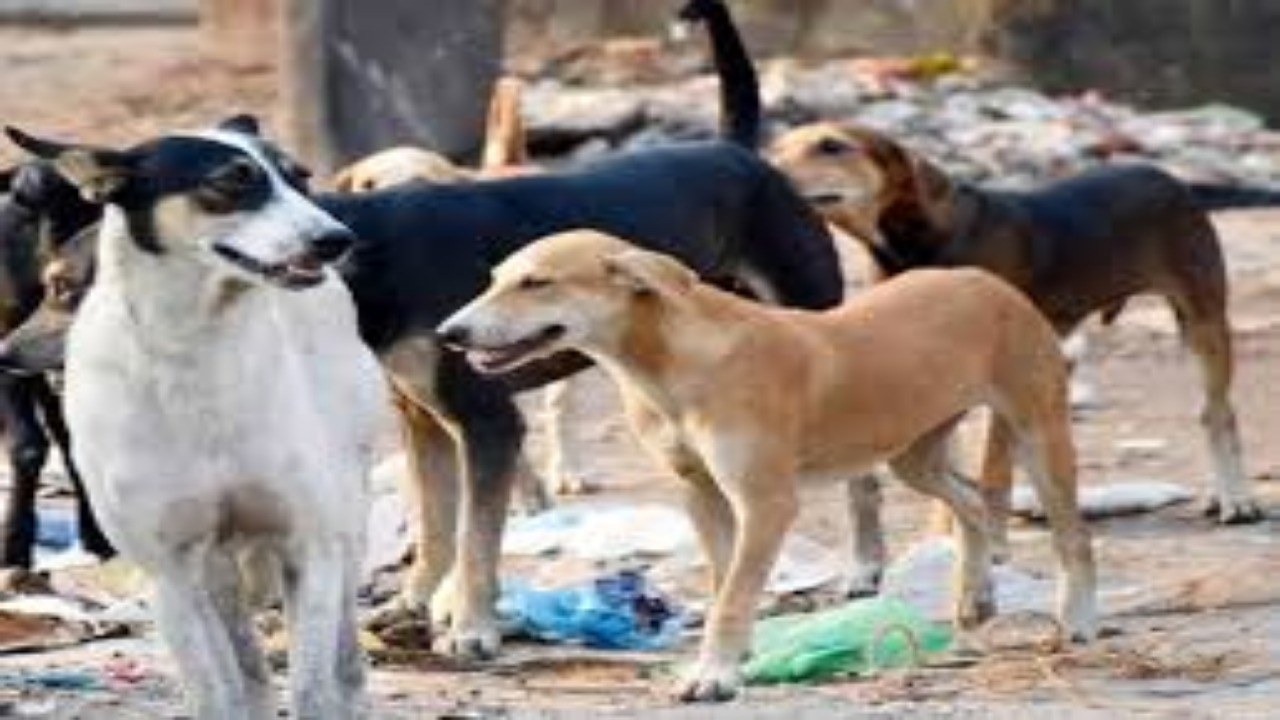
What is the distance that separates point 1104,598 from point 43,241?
110 inches

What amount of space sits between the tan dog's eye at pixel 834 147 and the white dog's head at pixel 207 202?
426 centimetres

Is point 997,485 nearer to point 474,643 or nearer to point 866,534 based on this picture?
point 866,534

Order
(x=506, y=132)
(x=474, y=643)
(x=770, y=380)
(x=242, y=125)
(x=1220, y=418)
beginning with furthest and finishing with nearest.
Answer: (x=506, y=132) < (x=1220, y=418) < (x=474, y=643) < (x=770, y=380) < (x=242, y=125)

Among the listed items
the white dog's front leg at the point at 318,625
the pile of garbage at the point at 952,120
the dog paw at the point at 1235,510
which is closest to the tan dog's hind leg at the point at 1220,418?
the dog paw at the point at 1235,510

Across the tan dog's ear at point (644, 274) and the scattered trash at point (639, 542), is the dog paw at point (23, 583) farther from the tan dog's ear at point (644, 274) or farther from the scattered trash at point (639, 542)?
the tan dog's ear at point (644, 274)

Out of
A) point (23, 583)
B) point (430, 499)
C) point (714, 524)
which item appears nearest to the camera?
point (714, 524)

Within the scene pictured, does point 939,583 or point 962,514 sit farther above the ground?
point 962,514

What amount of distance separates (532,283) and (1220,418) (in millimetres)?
3731

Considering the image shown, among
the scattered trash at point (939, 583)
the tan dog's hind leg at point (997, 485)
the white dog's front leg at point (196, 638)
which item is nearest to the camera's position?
the white dog's front leg at point (196, 638)

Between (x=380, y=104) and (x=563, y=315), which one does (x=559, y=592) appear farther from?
(x=380, y=104)

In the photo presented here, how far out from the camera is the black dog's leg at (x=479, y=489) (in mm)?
9273

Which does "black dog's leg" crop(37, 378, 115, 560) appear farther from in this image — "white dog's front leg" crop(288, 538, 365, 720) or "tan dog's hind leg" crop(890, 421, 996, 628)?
"white dog's front leg" crop(288, 538, 365, 720)

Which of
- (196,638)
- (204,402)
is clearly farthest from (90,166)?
(196,638)

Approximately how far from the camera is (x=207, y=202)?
23.2 ft
